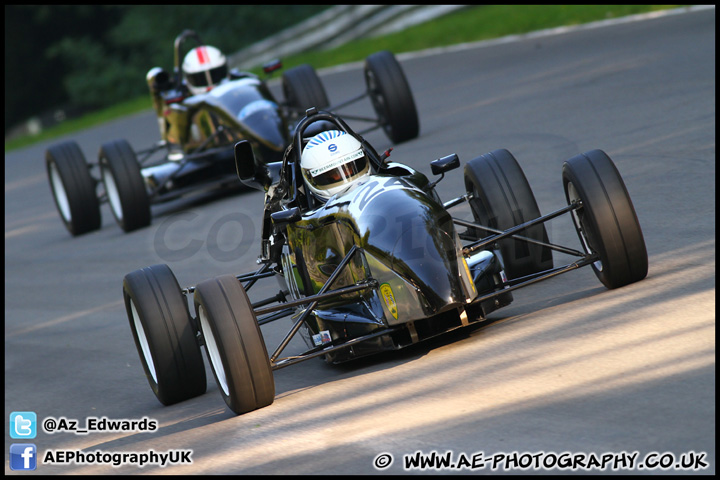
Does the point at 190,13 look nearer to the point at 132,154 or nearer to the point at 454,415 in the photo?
the point at 132,154

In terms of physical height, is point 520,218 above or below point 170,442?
above

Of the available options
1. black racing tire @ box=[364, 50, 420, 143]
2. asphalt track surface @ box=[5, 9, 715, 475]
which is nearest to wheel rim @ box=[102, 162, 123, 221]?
asphalt track surface @ box=[5, 9, 715, 475]

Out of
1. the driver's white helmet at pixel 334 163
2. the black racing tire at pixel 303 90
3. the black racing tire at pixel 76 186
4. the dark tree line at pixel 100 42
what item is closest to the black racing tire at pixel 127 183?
the black racing tire at pixel 76 186

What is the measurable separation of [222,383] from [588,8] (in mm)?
19197

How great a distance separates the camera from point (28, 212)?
1811 centimetres

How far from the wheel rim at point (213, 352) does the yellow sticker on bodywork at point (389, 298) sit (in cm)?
107

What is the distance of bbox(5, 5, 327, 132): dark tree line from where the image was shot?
1556 inches

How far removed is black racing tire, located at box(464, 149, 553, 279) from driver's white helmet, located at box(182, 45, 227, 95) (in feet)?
24.9

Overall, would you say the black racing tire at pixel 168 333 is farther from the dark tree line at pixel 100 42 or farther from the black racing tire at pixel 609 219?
the dark tree line at pixel 100 42

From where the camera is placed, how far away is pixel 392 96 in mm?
13672

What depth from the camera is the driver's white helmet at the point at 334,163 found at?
280 inches

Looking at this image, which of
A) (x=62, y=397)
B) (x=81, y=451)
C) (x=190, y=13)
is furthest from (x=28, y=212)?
(x=190, y=13)

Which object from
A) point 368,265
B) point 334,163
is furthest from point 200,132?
point 368,265

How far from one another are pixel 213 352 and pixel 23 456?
4.56ft
